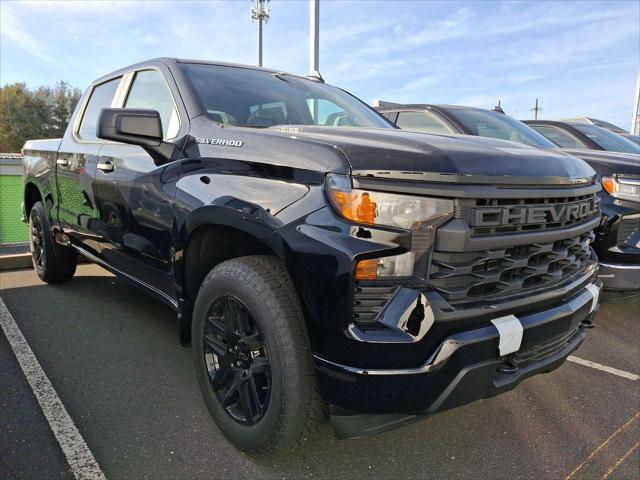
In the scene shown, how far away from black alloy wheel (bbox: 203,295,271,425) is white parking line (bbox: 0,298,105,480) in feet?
2.01

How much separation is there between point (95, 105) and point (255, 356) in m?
2.92

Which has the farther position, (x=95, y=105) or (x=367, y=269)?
(x=95, y=105)

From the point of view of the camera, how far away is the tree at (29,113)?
51.1m

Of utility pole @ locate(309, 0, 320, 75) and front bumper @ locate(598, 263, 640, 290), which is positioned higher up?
utility pole @ locate(309, 0, 320, 75)

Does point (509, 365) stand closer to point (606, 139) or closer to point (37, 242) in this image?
point (37, 242)

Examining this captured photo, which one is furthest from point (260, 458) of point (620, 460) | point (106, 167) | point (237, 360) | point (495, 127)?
point (495, 127)

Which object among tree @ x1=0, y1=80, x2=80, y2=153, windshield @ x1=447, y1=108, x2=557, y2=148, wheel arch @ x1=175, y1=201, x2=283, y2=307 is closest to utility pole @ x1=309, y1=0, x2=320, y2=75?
windshield @ x1=447, y1=108, x2=557, y2=148

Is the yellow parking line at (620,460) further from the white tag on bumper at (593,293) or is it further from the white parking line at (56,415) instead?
the white parking line at (56,415)

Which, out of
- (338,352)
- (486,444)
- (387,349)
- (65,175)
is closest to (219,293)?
(338,352)

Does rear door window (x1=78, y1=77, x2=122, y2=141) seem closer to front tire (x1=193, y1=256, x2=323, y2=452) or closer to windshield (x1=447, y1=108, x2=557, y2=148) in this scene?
front tire (x1=193, y1=256, x2=323, y2=452)

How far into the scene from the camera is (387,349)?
5.21 ft

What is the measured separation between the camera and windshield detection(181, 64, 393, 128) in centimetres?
263

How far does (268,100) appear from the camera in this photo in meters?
2.83

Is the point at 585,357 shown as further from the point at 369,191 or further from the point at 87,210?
the point at 87,210
